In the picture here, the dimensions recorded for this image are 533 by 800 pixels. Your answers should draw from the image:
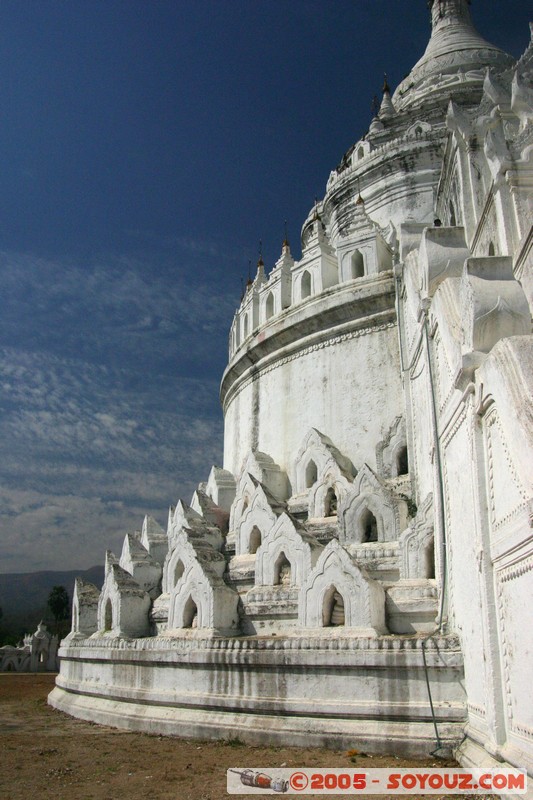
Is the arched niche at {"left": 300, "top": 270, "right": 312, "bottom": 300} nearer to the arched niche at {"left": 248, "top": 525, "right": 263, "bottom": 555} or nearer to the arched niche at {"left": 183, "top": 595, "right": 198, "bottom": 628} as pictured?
the arched niche at {"left": 248, "top": 525, "right": 263, "bottom": 555}

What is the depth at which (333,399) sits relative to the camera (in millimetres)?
15016

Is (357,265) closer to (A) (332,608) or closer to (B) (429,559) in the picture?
(B) (429,559)

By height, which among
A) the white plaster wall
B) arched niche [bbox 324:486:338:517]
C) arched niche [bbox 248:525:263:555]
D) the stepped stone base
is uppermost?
the white plaster wall

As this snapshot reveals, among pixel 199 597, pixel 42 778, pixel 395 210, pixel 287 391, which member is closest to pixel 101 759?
pixel 42 778

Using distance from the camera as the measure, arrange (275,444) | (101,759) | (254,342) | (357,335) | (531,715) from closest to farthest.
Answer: (531,715) < (101,759) < (357,335) < (275,444) < (254,342)

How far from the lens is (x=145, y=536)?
1648 centimetres

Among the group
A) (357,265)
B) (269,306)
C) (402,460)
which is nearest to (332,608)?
(402,460)

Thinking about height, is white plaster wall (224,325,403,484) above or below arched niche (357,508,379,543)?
above

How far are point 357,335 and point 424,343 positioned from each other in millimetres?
4879

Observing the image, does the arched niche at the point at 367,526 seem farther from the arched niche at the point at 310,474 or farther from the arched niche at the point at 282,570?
the arched niche at the point at 310,474

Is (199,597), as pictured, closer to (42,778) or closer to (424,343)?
(42,778)
